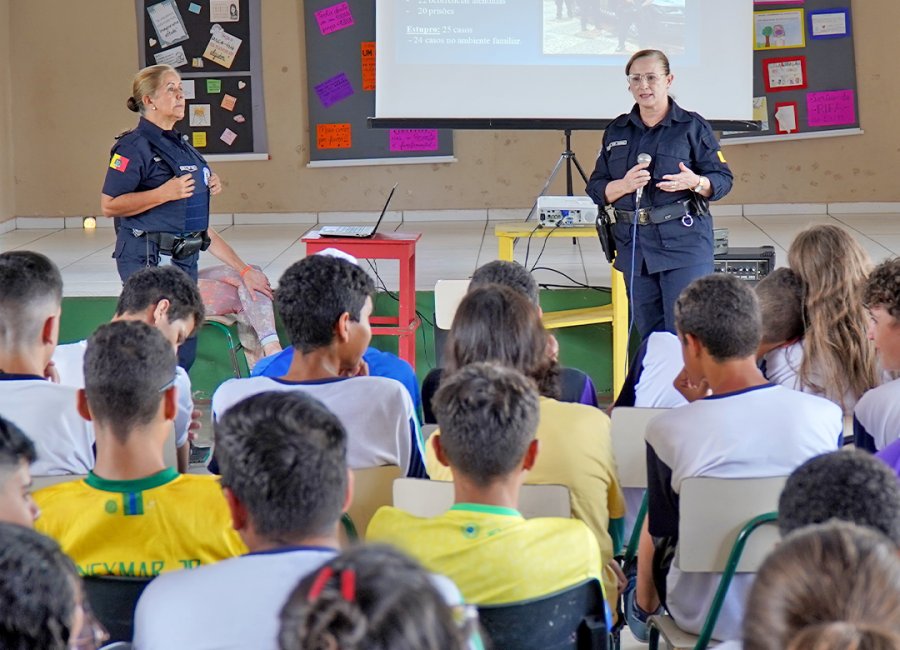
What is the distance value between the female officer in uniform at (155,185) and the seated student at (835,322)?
2.40 meters

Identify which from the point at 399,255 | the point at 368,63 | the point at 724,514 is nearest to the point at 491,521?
the point at 724,514

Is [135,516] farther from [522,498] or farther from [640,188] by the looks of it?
[640,188]

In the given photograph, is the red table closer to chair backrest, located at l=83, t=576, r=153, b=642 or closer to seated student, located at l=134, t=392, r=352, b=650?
chair backrest, located at l=83, t=576, r=153, b=642

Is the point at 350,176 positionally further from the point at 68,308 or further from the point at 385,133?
the point at 68,308

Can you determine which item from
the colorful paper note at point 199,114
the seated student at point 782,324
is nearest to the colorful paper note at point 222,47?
the colorful paper note at point 199,114

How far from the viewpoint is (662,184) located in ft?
13.1

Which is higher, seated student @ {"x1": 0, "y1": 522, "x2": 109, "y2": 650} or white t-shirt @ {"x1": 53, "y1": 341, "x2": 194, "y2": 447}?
white t-shirt @ {"x1": 53, "y1": 341, "x2": 194, "y2": 447}

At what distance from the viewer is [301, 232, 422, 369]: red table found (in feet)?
15.7

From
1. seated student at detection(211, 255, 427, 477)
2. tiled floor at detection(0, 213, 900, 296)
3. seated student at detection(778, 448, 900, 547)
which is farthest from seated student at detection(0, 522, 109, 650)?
tiled floor at detection(0, 213, 900, 296)

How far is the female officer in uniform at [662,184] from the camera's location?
4023mm

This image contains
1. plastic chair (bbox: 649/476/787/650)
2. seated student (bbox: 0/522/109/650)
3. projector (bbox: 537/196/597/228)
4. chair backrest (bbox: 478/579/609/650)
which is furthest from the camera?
projector (bbox: 537/196/597/228)

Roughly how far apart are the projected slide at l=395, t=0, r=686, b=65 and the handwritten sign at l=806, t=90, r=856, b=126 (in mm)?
2226

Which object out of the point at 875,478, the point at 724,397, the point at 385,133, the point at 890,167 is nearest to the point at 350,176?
Answer: the point at 385,133

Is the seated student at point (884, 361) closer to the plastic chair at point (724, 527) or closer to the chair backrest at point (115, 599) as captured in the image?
the plastic chair at point (724, 527)
